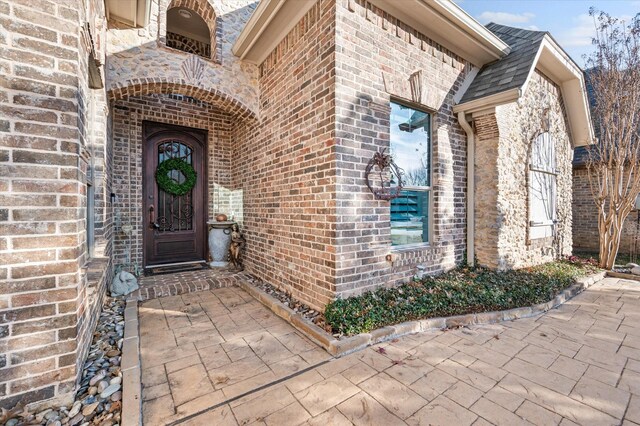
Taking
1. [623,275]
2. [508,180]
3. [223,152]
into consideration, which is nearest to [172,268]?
[223,152]

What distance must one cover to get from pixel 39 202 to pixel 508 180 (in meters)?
5.76

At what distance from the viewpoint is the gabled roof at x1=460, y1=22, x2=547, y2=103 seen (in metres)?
4.01

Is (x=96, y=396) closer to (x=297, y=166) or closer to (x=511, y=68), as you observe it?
(x=297, y=166)

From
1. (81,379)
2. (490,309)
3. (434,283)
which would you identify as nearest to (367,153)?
(434,283)

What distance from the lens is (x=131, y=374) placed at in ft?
6.78

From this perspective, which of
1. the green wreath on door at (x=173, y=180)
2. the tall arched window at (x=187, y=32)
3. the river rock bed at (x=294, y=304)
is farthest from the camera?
the green wreath on door at (x=173, y=180)

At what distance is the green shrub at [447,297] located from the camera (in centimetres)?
280

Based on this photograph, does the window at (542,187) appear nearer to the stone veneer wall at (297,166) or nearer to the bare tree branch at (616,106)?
the bare tree branch at (616,106)

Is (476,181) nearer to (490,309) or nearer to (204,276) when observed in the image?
(490,309)

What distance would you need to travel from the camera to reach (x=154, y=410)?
179 cm

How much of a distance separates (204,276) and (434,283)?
11.7 feet

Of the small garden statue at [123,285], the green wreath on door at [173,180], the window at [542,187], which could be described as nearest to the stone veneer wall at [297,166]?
the green wreath on door at [173,180]

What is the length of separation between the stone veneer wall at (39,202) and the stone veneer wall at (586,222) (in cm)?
1173

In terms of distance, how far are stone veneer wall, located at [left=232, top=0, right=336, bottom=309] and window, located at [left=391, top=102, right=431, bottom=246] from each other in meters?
1.13
